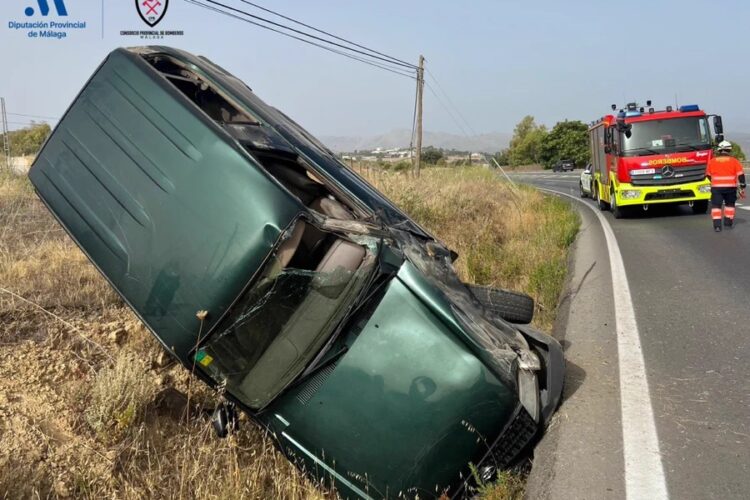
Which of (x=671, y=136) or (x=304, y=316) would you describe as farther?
(x=671, y=136)

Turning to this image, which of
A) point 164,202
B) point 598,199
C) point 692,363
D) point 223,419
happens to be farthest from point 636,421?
point 598,199

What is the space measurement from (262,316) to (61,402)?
1.69 m

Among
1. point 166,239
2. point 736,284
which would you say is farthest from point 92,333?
point 736,284

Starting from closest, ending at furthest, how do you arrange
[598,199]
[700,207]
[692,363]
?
[692,363], [700,207], [598,199]

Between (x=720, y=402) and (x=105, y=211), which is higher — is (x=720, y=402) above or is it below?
below

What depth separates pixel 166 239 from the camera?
9.86 ft

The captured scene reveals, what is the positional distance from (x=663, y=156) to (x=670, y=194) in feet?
2.88

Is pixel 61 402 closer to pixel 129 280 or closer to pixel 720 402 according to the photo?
pixel 129 280

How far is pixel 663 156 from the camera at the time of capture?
13828 mm

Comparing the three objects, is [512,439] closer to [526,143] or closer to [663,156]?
[663,156]

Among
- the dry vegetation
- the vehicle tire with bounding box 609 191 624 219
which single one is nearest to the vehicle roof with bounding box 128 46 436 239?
the dry vegetation

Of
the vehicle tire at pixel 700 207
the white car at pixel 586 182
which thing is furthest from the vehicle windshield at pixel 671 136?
the white car at pixel 586 182

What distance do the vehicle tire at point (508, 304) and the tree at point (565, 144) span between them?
57169mm

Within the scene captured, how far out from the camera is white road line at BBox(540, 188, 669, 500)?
114 inches
